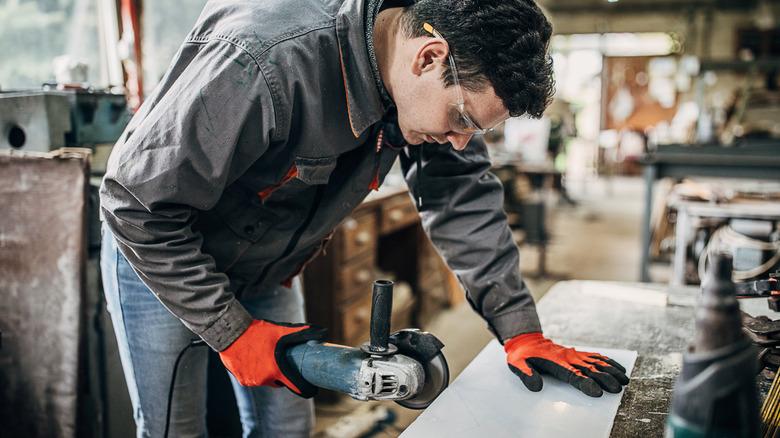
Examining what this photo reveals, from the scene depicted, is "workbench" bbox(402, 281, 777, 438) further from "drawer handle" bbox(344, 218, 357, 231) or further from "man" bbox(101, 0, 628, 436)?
"drawer handle" bbox(344, 218, 357, 231)

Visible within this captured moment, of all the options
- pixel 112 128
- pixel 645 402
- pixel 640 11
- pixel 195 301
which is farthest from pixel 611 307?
pixel 640 11

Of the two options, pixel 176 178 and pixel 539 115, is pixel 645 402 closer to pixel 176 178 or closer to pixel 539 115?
pixel 539 115

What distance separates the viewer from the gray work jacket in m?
0.90

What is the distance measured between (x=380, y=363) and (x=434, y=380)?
13cm

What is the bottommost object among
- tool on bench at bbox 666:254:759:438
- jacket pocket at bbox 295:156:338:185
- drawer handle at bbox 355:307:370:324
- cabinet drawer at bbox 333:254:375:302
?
drawer handle at bbox 355:307:370:324

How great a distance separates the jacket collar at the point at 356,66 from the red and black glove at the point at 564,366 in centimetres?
47

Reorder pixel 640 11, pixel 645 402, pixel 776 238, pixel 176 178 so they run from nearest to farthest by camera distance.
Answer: pixel 176 178
pixel 645 402
pixel 776 238
pixel 640 11

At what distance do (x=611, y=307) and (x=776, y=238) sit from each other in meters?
1.91

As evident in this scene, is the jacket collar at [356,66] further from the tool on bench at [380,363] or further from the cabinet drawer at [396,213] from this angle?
the cabinet drawer at [396,213]

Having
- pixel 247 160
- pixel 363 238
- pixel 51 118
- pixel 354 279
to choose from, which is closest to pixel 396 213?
pixel 363 238

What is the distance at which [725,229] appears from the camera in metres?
3.08

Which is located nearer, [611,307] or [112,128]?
[611,307]

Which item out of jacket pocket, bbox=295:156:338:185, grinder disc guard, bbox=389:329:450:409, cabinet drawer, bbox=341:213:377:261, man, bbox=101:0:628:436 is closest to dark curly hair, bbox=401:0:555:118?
man, bbox=101:0:628:436

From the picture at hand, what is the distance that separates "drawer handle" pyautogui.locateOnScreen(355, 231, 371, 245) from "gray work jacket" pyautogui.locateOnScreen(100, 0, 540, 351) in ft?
4.36
